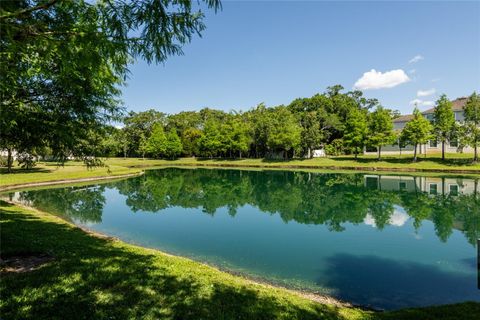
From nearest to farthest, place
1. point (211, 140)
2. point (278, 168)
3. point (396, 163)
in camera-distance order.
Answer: point (396, 163) < point (278, 168) < point (211, 140)

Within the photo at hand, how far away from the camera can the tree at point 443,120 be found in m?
49.7

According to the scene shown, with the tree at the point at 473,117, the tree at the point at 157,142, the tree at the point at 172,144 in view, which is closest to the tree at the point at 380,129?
the tree at the point at 473,117

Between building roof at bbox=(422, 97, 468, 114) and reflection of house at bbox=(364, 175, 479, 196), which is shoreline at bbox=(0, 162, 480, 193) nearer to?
reflection of house at bbox=(364, 175, 479, 196)

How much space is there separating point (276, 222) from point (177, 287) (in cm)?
1379

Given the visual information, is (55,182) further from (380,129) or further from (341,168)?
(380,129)

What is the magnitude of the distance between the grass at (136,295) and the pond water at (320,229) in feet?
9.12

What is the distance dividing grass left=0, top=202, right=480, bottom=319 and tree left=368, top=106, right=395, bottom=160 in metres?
53.3

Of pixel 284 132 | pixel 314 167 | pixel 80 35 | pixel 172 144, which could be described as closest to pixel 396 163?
pixel 314 167

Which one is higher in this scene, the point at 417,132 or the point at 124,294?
the point at 417,132

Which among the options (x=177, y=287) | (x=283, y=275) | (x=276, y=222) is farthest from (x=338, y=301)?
(x=276, y=222)

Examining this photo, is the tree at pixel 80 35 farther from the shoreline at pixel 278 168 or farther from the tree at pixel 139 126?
the tree at pixel 139 126

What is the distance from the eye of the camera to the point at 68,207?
22484 millimetres

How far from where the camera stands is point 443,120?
164 feet

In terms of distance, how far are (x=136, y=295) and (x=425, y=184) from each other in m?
36.6
